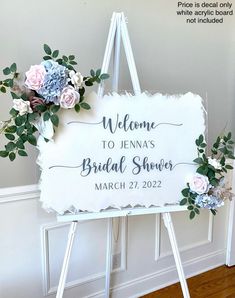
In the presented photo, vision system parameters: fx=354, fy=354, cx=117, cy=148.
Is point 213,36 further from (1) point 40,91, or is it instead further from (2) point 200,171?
(1) point 40,91

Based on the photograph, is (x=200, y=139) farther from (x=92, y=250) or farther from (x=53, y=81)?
(x=92, y=250)

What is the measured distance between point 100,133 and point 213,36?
1.10 meters

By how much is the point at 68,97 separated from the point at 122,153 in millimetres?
327

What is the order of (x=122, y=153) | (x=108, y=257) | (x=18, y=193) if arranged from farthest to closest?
(x=108, y=257) → (x=18, y=193) → (x=122, y=153)

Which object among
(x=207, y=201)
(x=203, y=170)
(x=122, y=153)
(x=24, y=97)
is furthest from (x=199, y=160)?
(x=24, y=97)

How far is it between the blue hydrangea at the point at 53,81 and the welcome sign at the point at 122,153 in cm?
10

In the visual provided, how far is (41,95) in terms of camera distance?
1.26m

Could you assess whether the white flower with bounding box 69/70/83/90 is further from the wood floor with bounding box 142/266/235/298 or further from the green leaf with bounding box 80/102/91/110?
the wood floor with bounding box 142/266/235/298

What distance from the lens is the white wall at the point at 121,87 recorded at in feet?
5.29

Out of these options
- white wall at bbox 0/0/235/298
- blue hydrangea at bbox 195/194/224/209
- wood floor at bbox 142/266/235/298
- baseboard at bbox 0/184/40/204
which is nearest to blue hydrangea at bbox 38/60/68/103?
white wall at bbox 0/0/235/298

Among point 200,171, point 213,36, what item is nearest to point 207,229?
point 200,171

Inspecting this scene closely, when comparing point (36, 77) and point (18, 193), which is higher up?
point (36, 77)

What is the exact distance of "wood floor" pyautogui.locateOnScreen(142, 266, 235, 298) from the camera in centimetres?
213

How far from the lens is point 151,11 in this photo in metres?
1.84
